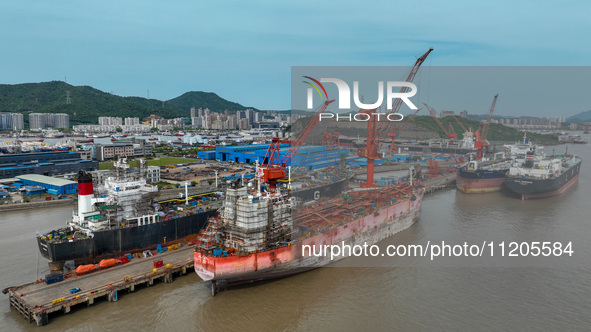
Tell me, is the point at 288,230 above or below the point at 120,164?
below

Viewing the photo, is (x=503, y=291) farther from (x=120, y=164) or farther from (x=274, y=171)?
(x=120, y=164)

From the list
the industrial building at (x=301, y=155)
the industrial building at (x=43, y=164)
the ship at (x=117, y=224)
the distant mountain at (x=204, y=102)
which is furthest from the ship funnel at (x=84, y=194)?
the distant mountain at (x=204, y=102)

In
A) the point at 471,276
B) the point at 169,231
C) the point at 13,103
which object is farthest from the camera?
the point at 13,103

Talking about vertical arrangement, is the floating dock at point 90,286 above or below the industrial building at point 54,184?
below

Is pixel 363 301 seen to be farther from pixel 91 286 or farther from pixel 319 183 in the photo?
pixel 319 183

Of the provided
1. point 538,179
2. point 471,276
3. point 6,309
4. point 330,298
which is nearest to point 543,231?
point 471,276

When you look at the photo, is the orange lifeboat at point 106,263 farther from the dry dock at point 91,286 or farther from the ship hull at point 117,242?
the ship hull at point 117,242

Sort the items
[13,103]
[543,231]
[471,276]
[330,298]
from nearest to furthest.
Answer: [330,298] → [471,276] → [543,231] → [13,103]
